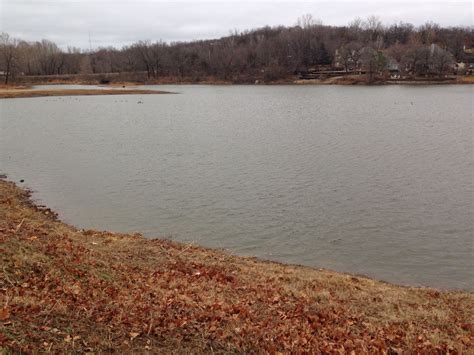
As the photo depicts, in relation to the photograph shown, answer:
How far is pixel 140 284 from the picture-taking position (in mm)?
10305

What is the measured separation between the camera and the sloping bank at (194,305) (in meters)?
7.39

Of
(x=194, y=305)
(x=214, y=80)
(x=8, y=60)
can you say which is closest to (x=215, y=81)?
(x=214, y=80)

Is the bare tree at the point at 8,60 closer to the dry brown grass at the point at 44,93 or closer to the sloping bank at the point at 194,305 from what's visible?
the dry brown grass at the point at 44,93

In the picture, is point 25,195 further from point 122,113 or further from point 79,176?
point 122,113

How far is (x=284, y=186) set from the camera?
75.0 feet

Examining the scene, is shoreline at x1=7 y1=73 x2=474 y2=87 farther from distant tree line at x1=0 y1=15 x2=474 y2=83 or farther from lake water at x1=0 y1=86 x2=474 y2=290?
lake water at x1=0 y1=86 x2=474 y2=290

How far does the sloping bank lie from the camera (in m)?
7.39

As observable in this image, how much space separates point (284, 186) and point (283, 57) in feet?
464

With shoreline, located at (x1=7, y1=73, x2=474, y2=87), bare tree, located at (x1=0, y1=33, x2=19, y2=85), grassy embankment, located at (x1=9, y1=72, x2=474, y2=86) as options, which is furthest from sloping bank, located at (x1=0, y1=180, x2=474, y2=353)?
bare tree, located at (x1=0, y1=33, x2=19, y2=85)

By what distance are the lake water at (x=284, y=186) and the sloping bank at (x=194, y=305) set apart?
2.62m

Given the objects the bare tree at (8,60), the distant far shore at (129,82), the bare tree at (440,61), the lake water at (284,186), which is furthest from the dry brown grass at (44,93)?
the bare tree at (440,61)

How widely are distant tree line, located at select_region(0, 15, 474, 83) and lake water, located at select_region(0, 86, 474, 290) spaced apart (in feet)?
278

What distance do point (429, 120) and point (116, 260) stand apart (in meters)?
42.9

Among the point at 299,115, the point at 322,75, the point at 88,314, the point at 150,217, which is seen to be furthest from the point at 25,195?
the point at 322,75
